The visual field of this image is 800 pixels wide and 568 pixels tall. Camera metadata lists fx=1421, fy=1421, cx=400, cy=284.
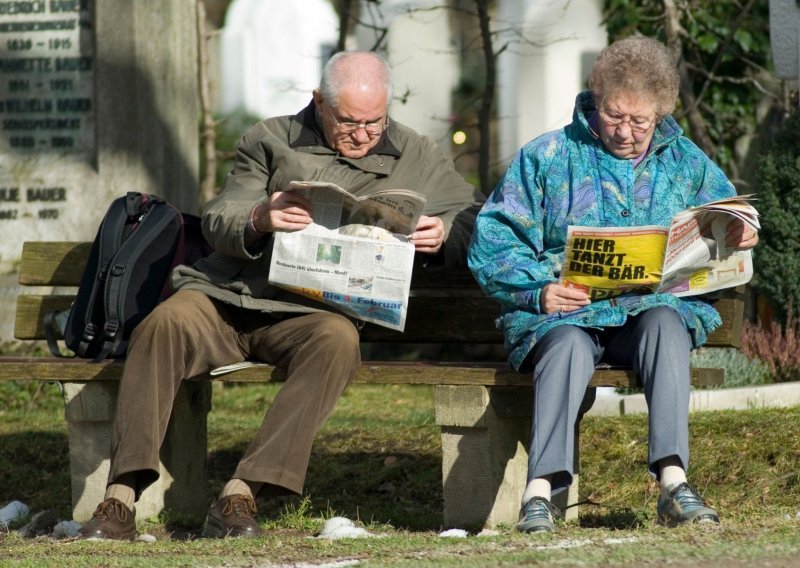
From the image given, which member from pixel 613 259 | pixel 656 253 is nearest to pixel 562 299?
pixel 613 259

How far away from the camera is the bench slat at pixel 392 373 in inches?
169

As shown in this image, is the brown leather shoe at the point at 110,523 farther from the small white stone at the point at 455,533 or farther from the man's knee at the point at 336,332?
the small white stone at the point at 455,533

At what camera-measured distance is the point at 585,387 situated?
13.7ft

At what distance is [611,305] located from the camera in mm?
4289

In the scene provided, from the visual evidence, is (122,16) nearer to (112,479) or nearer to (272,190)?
(272,190)

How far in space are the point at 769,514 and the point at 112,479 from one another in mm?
2007

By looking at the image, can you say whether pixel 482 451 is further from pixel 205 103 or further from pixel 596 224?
pixel 205 103

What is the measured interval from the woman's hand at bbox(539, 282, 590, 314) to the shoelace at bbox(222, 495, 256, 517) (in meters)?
1.07

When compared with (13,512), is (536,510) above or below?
above

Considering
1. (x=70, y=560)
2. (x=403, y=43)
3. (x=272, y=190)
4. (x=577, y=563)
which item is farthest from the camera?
(x=403, y=43)

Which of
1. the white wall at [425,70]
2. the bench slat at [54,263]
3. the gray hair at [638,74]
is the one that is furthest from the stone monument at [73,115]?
the white wall at [425,70]

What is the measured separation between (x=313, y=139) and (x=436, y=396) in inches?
38.9

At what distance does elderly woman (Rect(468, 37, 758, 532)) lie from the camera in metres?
4.09

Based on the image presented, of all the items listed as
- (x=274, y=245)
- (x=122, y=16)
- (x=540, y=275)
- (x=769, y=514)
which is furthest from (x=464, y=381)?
(x=122, y=16)
